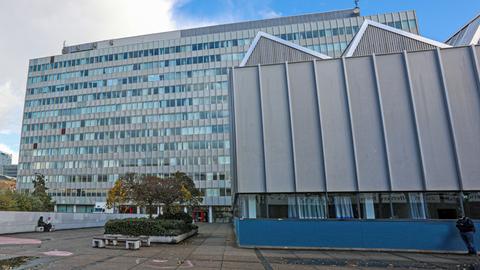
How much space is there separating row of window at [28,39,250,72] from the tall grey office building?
0.75ft

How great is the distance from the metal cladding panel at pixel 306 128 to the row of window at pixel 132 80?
157ft

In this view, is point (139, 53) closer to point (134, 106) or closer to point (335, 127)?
point (134, 106)

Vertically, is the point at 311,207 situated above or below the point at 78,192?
below

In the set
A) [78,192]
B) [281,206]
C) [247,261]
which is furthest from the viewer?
[78,192]

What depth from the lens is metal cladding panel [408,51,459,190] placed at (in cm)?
1491

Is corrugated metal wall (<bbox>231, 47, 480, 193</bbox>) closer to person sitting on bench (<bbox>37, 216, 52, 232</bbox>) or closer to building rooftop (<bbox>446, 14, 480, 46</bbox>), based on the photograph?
building rooftop (<bbox>446, 14, 480, 46</bbox>)

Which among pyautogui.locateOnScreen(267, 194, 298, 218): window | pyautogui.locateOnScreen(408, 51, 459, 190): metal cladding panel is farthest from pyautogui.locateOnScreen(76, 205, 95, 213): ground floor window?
pyautogui.locateOnScreen(408, 51, 459, 190): metal cladding panel

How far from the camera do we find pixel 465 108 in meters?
15.3

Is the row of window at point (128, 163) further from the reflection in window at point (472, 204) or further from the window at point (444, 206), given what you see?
the reflection in window at point (472, 204)

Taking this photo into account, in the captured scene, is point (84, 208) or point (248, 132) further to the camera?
point (84, 208)

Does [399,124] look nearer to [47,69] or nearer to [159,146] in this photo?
[159,146]

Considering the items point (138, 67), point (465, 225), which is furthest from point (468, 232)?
point (138, 67)

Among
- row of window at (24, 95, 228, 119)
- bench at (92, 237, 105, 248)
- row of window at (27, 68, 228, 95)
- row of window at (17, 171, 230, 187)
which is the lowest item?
bench at (92, 237, 105, 248)

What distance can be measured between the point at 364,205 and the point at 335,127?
4289mm
